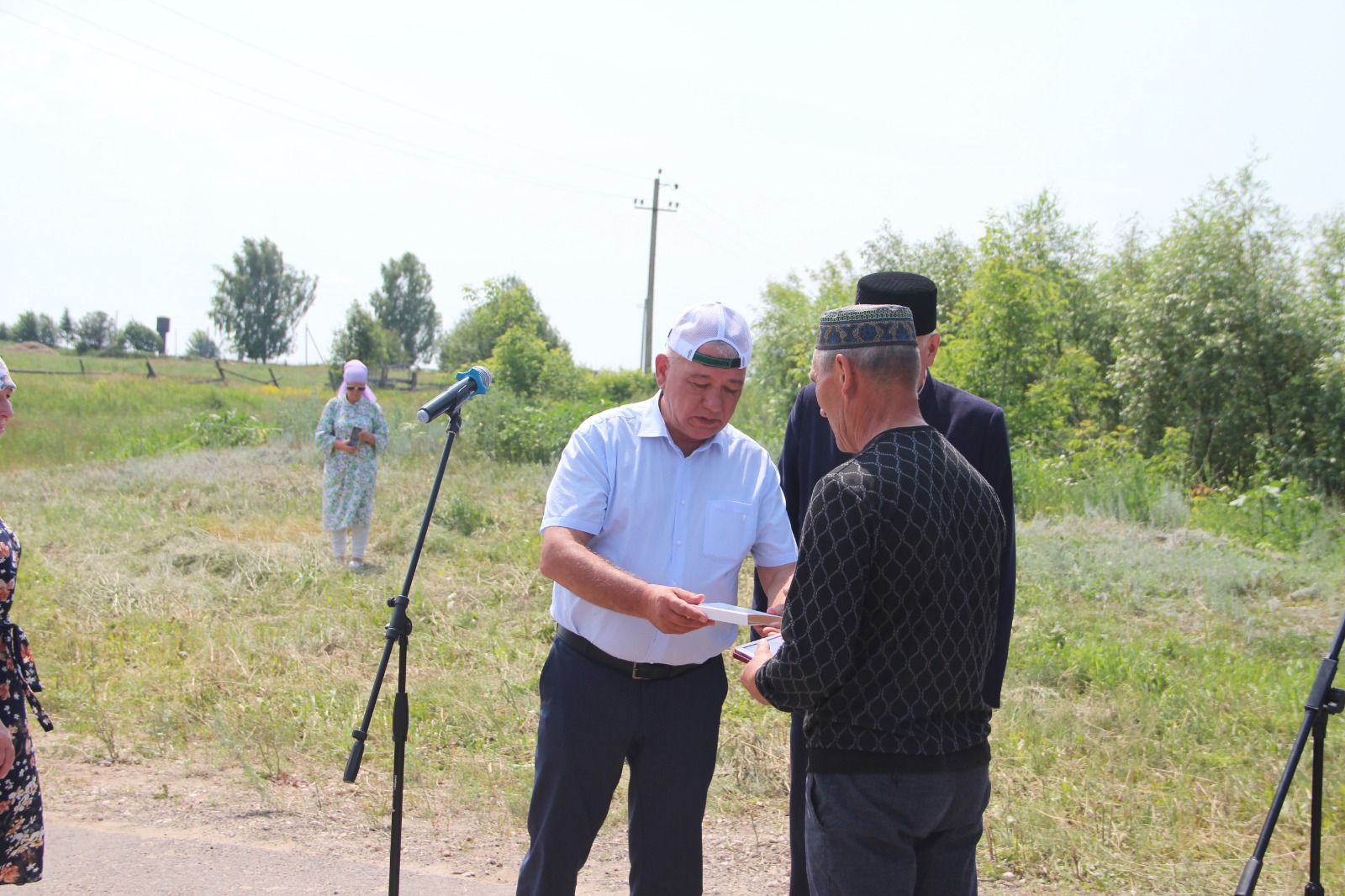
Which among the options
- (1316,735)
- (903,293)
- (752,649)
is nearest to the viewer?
(752,649)

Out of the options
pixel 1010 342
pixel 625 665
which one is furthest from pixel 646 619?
pixel 1010 342

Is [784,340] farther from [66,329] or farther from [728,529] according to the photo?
[66,329]

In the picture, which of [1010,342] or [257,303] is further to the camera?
[257,303]

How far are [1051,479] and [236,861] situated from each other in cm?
1070

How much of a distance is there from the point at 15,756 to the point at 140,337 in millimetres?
66602

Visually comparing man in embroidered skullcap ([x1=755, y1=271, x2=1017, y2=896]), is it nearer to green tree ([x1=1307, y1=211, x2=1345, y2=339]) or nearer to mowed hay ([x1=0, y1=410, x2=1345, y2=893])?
mowed hay ([x1=0, y1=410, x2=1345, y2=893])

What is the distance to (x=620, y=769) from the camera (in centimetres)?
287

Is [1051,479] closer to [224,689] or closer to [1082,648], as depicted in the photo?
[1082,648]

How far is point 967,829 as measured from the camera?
2.22 m

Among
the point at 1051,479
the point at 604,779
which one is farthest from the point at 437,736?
the point at 1051,479

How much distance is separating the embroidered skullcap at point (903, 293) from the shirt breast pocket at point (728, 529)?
63 centimetres

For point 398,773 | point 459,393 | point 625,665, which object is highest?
point 459,393

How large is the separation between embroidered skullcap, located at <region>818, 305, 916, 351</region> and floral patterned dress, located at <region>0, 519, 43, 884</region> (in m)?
2.09

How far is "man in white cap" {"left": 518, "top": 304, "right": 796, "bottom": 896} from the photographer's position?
279cm
